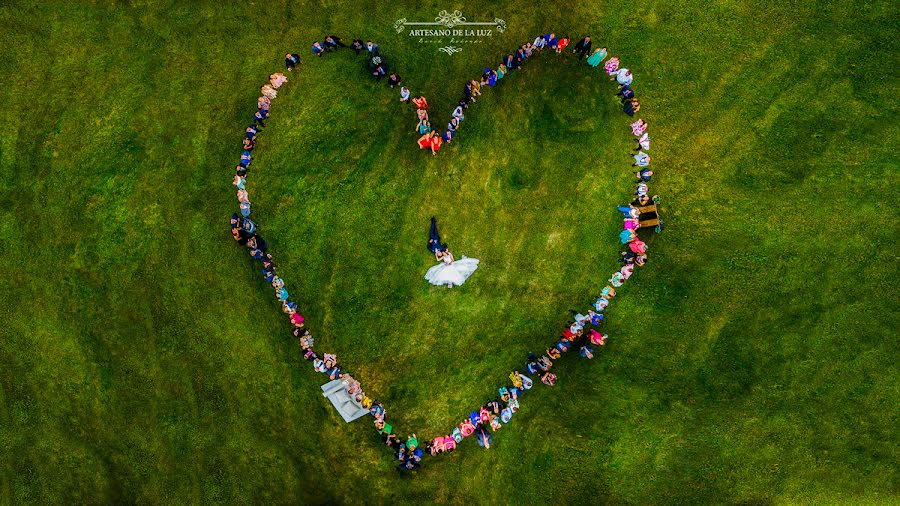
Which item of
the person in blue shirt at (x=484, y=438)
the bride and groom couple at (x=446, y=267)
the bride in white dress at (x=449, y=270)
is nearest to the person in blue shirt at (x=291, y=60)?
the bride and groom couple at (x=446, y=267)

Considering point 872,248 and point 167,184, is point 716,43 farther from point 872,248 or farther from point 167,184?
point 167,184

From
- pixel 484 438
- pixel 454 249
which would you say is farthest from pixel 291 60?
pixel 484 438

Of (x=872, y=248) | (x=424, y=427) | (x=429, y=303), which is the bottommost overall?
(x=872, y=248)

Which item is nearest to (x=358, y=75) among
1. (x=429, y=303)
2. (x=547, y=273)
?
(x=429, y=303)

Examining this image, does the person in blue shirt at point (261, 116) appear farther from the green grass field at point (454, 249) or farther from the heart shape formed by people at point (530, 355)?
the green grass field at point (454, 249)

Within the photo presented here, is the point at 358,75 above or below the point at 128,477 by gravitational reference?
above

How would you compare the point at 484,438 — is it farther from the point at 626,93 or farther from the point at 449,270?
the point at 626,93

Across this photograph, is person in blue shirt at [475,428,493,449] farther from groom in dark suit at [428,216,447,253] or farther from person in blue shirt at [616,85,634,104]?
person in blue shirt at [616,85,634,104]
